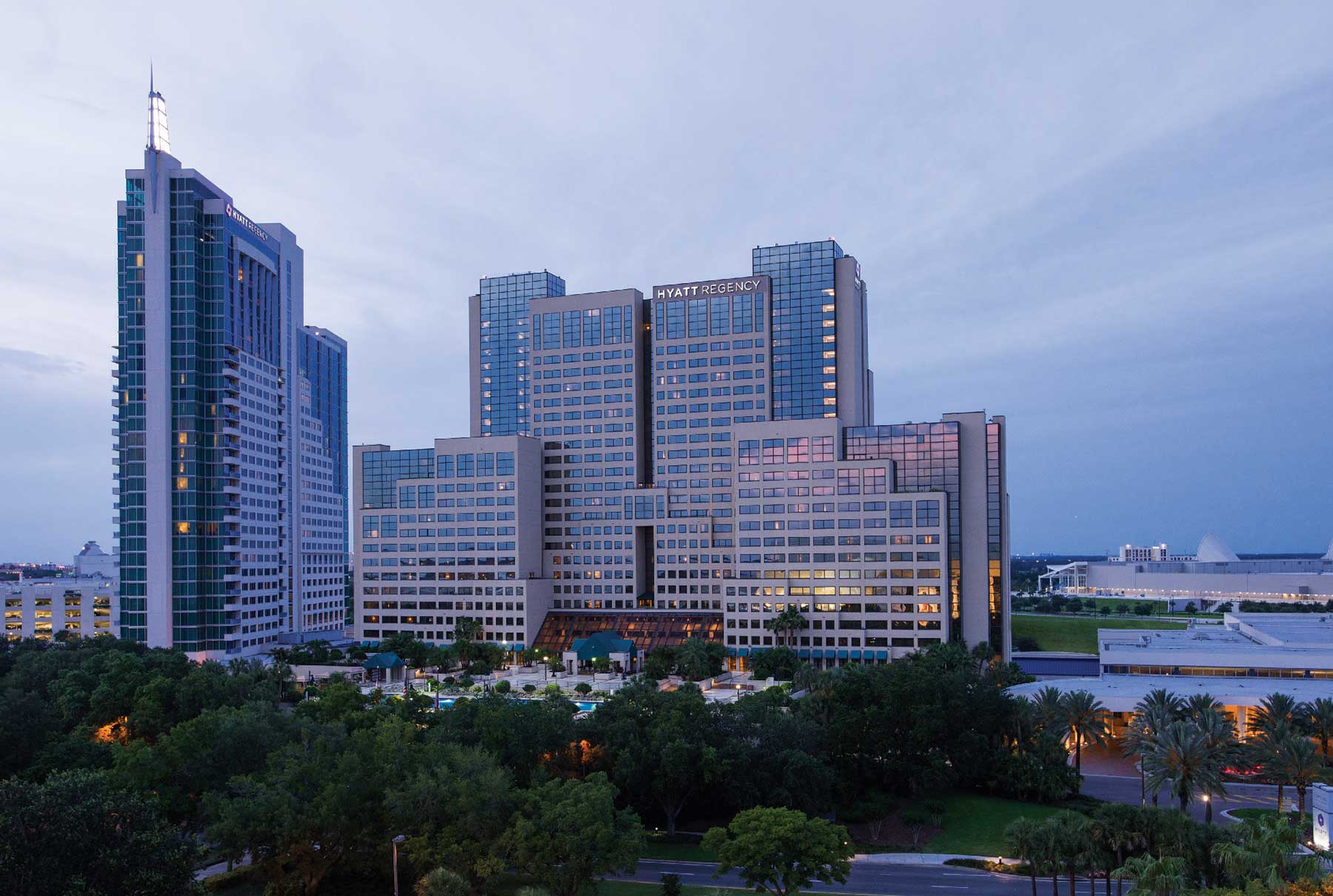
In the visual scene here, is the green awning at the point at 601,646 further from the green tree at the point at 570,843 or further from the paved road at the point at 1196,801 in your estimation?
the green tree at the point at 570,843

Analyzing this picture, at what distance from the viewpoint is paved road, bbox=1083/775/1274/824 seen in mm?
76562

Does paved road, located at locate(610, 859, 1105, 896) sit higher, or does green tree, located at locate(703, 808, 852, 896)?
green tree, located at locate(703, 808, 852, 896)

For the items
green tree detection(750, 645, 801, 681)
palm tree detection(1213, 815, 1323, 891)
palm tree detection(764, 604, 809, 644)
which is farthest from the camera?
palm tree detection(764, 604, 809, 644)

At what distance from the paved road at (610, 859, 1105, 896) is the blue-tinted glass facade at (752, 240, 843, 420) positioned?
10687 centimetres

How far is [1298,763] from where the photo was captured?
6825 centimetres

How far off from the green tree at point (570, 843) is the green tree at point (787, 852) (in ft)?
19.7

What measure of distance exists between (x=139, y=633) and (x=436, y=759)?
4310 inches

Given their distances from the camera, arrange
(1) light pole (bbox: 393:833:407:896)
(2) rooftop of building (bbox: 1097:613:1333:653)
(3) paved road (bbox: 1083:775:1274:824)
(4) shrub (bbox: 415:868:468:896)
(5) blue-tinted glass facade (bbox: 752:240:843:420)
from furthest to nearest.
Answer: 1. (5) blue-tinted glass facade (bbox: 752:240:843:420)
2. (2) rooftop of building (bbox: 1097:613:1333:653)
3. (3) paved road (bbox: 1083:775:1274:824)
4. (1) light pole (bbox: 393:833:407:896)
5. (4) shrub (bbox: 415:868:468:896)

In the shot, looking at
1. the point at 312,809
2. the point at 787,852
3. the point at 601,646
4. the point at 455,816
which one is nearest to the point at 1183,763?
the point at 787,852

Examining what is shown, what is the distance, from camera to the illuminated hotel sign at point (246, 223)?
155812mm

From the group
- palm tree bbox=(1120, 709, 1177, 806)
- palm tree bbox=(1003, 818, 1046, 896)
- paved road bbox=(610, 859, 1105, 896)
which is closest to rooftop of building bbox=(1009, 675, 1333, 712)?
palm tree bbox=(1120, 709, 1177, 806)

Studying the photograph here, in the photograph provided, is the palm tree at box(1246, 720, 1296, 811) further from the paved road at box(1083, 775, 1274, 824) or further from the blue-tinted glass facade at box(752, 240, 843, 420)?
the blue-tinted glass facade at box(752, 240, 843, 420)

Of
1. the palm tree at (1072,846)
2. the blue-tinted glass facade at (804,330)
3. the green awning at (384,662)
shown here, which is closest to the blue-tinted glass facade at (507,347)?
the blue-tinted glass facade at (804,330)

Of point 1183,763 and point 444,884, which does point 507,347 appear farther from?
point 444,884
